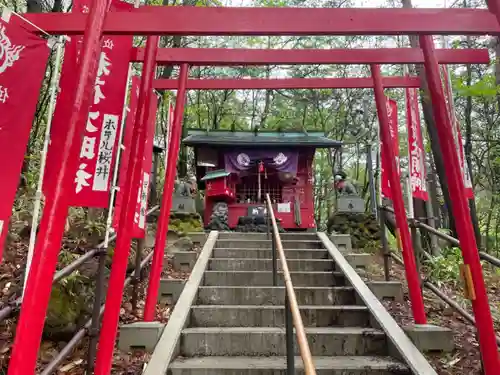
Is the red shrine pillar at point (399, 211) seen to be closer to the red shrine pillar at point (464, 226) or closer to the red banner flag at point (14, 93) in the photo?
the red shrine pillar at point (464, 226)

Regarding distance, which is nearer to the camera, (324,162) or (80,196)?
(80,196)

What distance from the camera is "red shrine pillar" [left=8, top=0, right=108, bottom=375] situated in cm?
204

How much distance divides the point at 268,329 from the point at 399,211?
7.34 feet

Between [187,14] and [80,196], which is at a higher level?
[187,14]

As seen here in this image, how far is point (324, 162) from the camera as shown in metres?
23.0

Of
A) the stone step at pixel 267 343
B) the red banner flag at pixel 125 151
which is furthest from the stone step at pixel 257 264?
the red banner flag at pixel 125 151

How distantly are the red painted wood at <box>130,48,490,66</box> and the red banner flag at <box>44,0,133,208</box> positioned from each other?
40 cm

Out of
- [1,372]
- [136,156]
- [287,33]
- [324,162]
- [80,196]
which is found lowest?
[1,372]

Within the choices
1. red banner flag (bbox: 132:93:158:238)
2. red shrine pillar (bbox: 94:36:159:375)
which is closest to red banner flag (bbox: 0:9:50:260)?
red shrine pillar (bbox: 94:36:159:375)

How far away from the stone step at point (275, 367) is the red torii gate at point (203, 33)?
0.72 meters

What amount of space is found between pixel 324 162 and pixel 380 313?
19201 millimetres

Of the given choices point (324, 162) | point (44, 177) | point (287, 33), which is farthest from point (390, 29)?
point (324, 162)

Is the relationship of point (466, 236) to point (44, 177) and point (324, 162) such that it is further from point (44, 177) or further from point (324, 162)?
point (324, 162)

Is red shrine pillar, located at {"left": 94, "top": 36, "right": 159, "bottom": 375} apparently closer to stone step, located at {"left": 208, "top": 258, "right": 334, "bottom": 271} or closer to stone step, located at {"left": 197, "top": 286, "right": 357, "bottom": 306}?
stone step, located at {"left": 197, "top": 286, "right": 357, "bottom": 306}
